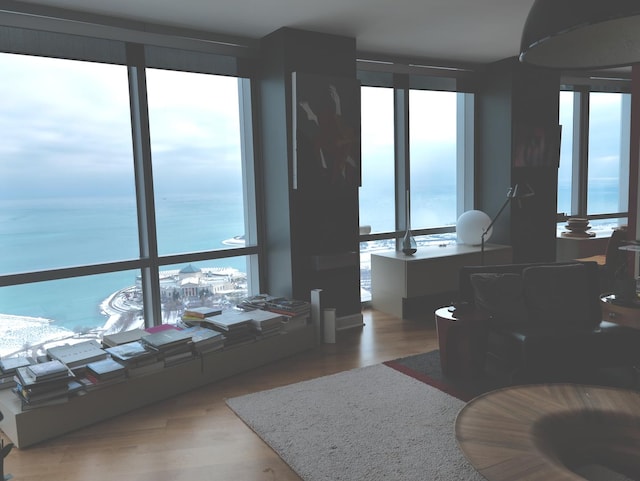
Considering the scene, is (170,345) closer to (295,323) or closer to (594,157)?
(295,323)

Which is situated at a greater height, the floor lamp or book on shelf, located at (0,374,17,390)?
the floor lamp

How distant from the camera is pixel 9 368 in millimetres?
3455

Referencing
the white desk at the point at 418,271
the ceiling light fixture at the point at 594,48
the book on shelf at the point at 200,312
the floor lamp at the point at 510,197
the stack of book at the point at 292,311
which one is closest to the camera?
the ceiling light fixture at the point at 594,48

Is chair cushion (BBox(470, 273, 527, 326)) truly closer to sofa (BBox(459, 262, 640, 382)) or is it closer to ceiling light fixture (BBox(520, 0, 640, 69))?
sofa (BBox(459, 262, 640, 382))

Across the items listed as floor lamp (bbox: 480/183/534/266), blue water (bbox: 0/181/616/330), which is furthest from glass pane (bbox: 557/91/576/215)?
blue water (bbox: 0/181/616/330)

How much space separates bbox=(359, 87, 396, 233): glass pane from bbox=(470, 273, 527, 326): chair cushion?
2.07 m

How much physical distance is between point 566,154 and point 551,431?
5786 millimetres

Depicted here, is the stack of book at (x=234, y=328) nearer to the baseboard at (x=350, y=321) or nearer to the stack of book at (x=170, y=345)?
the stack of book at (x=170, y=345)

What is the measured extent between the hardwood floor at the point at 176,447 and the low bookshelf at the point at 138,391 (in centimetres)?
6

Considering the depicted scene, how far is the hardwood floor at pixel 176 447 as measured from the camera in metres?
2.73

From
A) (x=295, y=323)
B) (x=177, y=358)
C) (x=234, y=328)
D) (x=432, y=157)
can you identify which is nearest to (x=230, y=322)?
(x=234, y=328)

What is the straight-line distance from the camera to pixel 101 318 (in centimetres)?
436

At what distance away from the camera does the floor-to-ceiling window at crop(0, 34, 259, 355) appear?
395 cm

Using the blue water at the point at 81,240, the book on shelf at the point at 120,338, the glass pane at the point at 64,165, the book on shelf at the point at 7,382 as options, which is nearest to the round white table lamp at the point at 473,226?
the blue water at the point at 81,240
